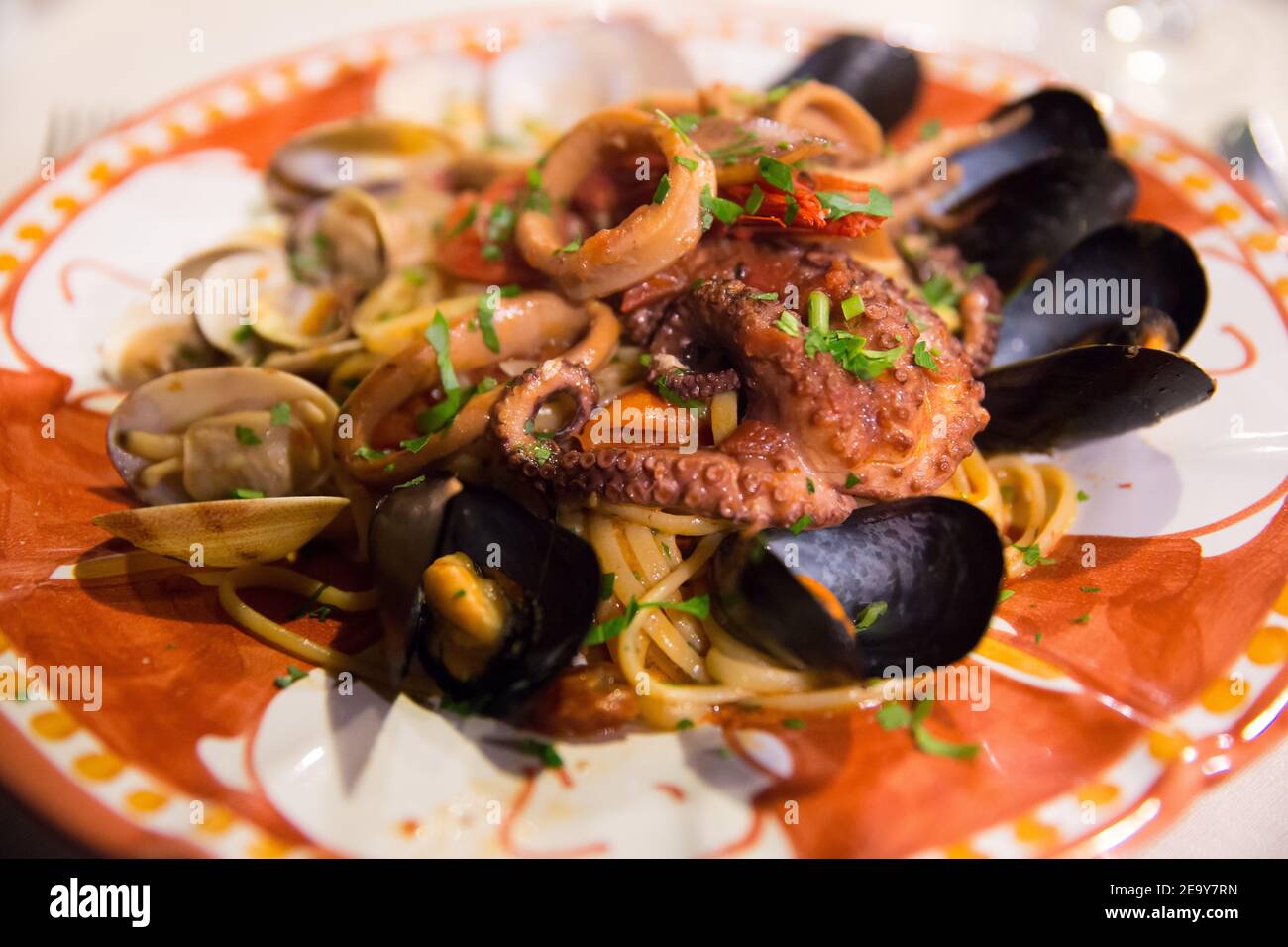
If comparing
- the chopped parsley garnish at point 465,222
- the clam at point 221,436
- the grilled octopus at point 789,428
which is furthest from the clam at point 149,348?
the grilled octopus at point 789,428

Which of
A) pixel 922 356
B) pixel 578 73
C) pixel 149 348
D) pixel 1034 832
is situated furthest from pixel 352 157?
pixel 1034 832

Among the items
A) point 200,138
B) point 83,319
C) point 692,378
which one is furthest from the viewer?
point 200,138

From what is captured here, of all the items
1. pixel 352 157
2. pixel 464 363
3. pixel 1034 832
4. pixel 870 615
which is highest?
pixel 352 157

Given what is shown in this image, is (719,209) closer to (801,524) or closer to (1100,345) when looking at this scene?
(801,524)

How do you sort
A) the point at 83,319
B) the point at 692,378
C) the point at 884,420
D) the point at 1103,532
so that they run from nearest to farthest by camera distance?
the point at 884,420 → the point at 692,378 → the point at 1103,532 → the point at 83,319

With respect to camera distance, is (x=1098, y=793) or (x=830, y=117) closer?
(x=1098, y=793)
